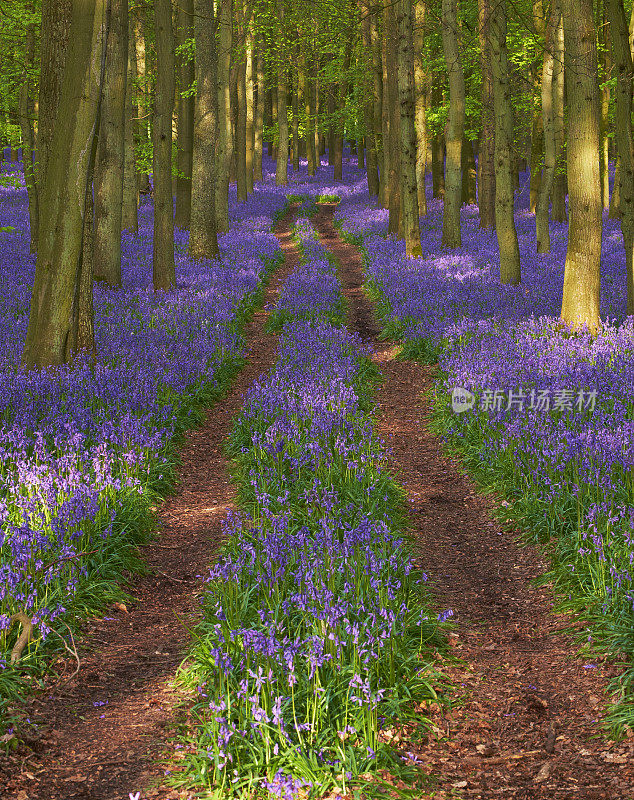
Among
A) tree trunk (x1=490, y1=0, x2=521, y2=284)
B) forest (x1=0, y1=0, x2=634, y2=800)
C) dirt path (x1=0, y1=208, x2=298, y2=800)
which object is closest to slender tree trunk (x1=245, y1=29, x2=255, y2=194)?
forest (x1=0, y1=0, x2=634, y2=800)

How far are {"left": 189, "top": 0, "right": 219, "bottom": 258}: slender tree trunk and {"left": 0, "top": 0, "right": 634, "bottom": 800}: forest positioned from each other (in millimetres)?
104

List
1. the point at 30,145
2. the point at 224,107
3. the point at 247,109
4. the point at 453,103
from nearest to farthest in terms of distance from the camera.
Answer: the point at 453,103
the point at 30,145
the point at 224,107
the point at 247,109

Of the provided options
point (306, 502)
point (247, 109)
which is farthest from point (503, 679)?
point (247, 109)

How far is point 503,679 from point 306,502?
2.43 metres

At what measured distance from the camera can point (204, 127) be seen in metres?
18.0

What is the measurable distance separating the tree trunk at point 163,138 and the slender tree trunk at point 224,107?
9.21 metres

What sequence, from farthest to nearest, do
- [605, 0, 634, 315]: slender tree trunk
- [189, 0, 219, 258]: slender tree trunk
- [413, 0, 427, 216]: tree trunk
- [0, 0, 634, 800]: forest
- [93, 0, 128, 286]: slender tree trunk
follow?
[413, 0, 427, 216]: tree trunk
[189, 0, 219, 258]: slender tree trunk
[93, 0, 128, 286]: slender tree trunk
[605, 0, 634, 315]: slender tree trunk
[0, 0, 634, 800]: forest

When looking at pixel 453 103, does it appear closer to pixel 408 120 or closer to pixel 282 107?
pixel 408 120

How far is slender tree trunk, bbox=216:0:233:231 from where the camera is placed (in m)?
23.3

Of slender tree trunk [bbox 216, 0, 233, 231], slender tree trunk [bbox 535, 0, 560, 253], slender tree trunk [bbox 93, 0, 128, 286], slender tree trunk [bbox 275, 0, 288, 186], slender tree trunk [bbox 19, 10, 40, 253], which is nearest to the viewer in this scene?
slender tree trunk [bbox 93, 0, 128, 286]

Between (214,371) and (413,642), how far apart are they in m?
7.18

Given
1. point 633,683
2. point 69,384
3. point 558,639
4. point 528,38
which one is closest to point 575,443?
point 558,639

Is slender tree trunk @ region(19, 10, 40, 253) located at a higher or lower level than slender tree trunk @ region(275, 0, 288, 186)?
lower

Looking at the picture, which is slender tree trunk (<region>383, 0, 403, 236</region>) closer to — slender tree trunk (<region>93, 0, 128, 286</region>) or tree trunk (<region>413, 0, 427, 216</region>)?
tree trunk (<region>413, 0, 427, 216</region>)
